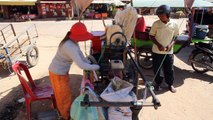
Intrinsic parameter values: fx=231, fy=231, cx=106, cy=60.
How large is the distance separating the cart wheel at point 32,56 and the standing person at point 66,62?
345 cm

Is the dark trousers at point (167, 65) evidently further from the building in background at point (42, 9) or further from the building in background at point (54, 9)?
the building in background at point (54, 9)

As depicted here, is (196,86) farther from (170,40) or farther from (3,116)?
(3,116)

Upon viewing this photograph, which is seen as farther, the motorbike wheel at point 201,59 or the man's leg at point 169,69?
the motorbike wheel at point 201,59

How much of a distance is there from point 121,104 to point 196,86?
4050mm

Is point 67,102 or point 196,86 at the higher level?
point 67,102

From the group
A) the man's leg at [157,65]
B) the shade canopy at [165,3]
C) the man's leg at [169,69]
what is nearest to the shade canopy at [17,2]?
the shade canopy at [165,3]

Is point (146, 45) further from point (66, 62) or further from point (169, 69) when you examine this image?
point (66, 62)

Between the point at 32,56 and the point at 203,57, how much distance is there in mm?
5312

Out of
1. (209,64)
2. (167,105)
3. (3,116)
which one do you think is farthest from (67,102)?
(209,64)

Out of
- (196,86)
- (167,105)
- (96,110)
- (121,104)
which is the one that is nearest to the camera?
(121,104)

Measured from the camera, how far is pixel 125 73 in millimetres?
4156

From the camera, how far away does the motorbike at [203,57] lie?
258 inches

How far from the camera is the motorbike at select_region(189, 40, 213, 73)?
655 cm

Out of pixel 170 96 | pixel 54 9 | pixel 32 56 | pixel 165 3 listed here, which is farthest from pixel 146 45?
pixel 54 9
